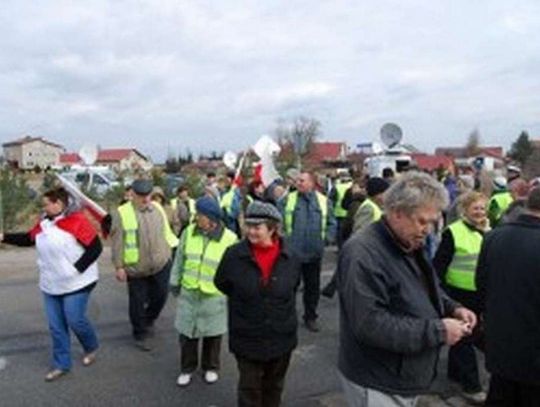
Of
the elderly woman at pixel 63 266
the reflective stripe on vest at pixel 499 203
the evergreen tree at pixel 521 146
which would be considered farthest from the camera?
the evergreen tree at pixel 521 146

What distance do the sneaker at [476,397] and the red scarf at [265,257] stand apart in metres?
2.05

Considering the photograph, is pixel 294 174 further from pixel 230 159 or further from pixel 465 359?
pixel 230 159

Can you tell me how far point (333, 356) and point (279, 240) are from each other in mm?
2449

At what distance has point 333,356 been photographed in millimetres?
6832

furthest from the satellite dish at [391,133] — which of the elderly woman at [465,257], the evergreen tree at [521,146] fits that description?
the evergreen tree at [521,146]

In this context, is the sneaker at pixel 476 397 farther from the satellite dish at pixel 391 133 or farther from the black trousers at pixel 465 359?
the satellite dish at pixel 391 133

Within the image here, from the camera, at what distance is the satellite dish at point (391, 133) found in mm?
16000

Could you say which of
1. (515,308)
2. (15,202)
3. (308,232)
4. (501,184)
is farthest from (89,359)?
(15,202)

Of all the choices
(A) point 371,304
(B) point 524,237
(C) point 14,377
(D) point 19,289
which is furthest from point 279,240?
(D) point 19,289

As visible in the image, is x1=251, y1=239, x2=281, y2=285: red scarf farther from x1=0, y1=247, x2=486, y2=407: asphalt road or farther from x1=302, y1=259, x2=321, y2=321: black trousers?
x1=302, y1=259, x2=321, y2=321: black trousers

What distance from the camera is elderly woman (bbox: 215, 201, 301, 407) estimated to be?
4.57 metres

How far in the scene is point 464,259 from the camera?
5.44 metres

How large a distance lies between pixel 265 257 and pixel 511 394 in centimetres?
171

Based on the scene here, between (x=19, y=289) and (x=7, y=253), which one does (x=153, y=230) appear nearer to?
(x=19, y=289)
